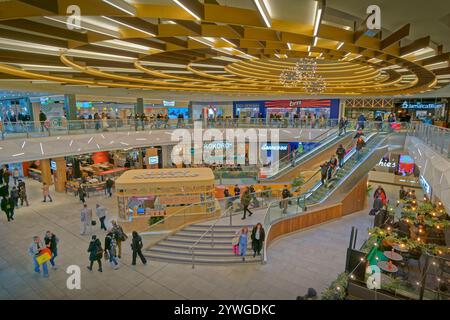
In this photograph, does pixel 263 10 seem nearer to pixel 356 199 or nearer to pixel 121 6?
pixel 121 6

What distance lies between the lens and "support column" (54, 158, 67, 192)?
16.2 metres

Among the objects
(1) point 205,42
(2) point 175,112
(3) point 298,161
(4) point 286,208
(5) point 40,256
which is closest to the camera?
(1) point 205,42

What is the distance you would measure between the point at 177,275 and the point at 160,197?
13.6 ft

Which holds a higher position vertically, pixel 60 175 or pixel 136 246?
pixel 60 175

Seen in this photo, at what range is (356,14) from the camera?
4.65m

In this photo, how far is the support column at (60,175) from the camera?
16234mm

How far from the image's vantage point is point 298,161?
657 inches

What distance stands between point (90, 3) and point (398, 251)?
30.2 ft

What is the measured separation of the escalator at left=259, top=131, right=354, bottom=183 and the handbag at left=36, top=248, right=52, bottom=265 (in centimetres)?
1172

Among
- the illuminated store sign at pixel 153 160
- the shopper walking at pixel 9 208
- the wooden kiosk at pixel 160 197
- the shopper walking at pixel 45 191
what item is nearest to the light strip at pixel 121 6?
the wooden kiosk at pixel 160 197

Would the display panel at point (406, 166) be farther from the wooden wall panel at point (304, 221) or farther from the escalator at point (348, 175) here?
the wooden wall panel at point (304, 221)

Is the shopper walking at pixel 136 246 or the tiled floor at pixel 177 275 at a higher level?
the shopper walking at pixel 136 246

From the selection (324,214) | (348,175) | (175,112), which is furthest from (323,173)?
(175,112)

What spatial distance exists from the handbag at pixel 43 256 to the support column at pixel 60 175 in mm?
10547
